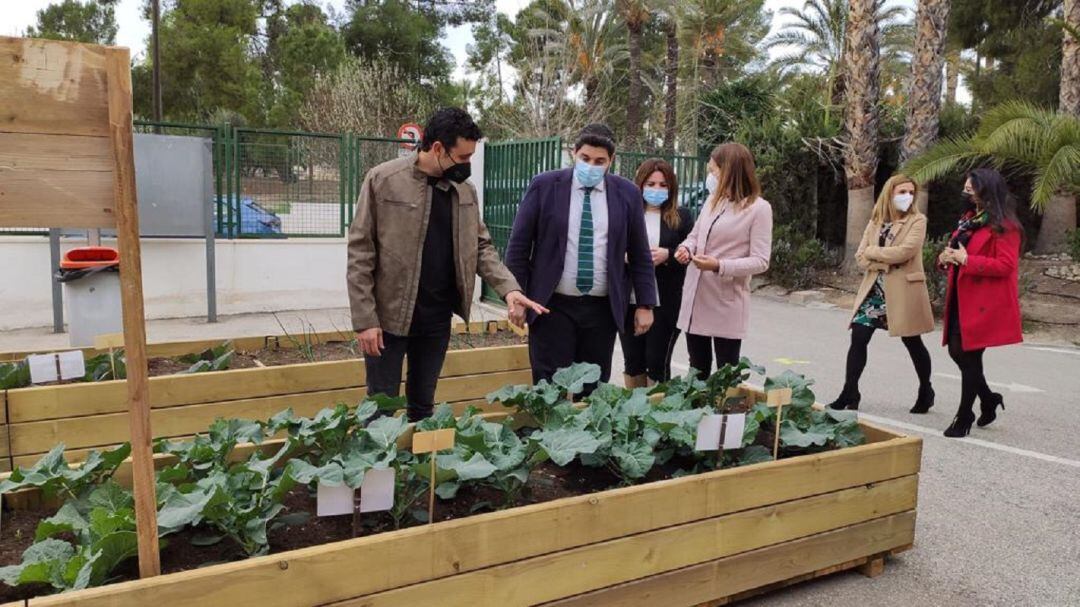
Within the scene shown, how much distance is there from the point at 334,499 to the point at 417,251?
1202mm

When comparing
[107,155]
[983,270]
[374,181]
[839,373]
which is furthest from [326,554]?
[839,373]

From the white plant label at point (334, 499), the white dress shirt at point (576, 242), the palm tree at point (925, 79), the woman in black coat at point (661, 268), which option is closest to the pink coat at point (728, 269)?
the woman in black coat at point (661, 268)

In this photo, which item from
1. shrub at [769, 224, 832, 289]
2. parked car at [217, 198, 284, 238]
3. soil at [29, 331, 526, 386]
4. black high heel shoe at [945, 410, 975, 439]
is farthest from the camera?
shrub at [769, 224, 832, 289]

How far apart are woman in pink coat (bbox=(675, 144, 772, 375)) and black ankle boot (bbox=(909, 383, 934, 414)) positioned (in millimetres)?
1886

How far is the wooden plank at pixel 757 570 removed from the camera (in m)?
2.48

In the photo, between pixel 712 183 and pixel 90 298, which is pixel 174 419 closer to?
pixel 712 183

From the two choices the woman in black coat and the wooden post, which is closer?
the wooden post

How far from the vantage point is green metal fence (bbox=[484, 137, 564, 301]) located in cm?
892

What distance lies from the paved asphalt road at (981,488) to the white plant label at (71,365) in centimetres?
315

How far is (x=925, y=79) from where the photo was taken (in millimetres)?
11242

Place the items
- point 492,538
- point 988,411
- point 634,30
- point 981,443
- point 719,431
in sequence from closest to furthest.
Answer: point 492,538, point 719,431, point 981,443, point 988,411, point 634,30

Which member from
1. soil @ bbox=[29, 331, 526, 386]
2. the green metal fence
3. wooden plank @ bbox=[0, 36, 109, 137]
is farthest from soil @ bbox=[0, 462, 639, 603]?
the green metal fence

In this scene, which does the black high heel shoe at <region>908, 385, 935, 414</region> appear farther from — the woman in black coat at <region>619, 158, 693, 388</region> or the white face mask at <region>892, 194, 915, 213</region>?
the woman in black coat at <region>619, 158, 693, 388</region>

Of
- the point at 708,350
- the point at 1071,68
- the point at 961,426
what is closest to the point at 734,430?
the point at 708,350
